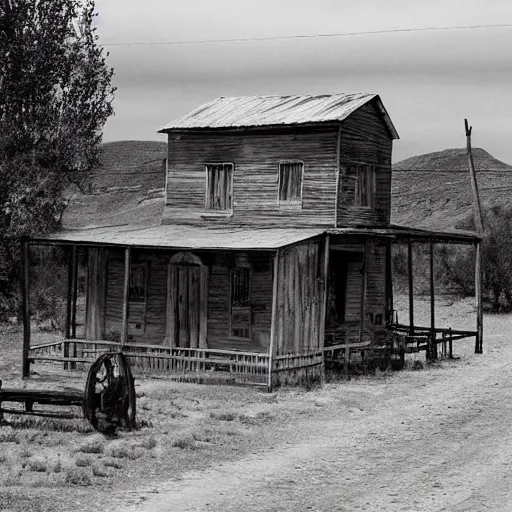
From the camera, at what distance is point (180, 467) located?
12875 millimetres

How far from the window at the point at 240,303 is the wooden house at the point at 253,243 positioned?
3 cm

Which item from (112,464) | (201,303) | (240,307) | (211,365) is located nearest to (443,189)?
(240,307)

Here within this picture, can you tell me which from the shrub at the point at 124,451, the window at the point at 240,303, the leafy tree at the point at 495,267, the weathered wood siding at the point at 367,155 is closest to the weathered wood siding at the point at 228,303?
the window at the point at 240,303

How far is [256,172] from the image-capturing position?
25.6 metres

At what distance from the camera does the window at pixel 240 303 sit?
23.9 meters

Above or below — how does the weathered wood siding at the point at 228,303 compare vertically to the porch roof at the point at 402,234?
below

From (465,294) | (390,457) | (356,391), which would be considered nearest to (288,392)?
(356,391)

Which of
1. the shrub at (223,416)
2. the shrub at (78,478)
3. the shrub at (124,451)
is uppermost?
the shrub at (223,416)

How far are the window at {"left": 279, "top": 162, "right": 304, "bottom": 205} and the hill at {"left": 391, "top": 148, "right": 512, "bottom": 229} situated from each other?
41292mm

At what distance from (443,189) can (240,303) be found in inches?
2551

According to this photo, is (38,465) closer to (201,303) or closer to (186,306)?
(201,303)

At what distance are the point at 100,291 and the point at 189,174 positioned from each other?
4068mm

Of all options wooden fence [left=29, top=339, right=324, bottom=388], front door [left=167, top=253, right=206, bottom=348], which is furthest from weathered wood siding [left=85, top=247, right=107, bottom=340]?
front door [left=167, top=253, right=206, bottom=348]

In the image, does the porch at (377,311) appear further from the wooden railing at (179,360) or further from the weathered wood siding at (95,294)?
the weathered wood siding at (95,294)
